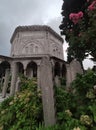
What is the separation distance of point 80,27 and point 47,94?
17.4 feet

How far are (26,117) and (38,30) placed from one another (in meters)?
27.6

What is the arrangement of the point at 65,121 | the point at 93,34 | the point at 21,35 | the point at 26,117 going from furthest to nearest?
the point at 21,35 → the point at 93,34 → the point at 26,117 → the point at 65,121

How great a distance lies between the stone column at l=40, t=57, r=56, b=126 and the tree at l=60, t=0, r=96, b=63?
375 cm

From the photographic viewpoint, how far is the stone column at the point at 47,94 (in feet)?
10.5

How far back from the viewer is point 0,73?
2294 cm

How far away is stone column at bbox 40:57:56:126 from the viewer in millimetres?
3203

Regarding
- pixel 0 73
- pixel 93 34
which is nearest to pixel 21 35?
pixel 0 73

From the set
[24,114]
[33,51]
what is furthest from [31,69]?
[24,114]

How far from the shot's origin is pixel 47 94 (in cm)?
339

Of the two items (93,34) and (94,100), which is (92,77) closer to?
(94,100)

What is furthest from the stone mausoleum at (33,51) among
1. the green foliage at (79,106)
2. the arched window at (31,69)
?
the green foliage at (79,106)

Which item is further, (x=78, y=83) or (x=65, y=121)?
(x=78, y=83)

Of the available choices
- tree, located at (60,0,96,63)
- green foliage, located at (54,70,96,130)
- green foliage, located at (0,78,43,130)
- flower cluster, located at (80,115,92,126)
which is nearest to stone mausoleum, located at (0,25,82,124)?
tree, located at (60,0,96,63)

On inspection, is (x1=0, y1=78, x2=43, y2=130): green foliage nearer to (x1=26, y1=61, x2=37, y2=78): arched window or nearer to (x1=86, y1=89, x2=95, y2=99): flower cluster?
(x1=86, y1=89, x2=95, y2=99): flower cluster
